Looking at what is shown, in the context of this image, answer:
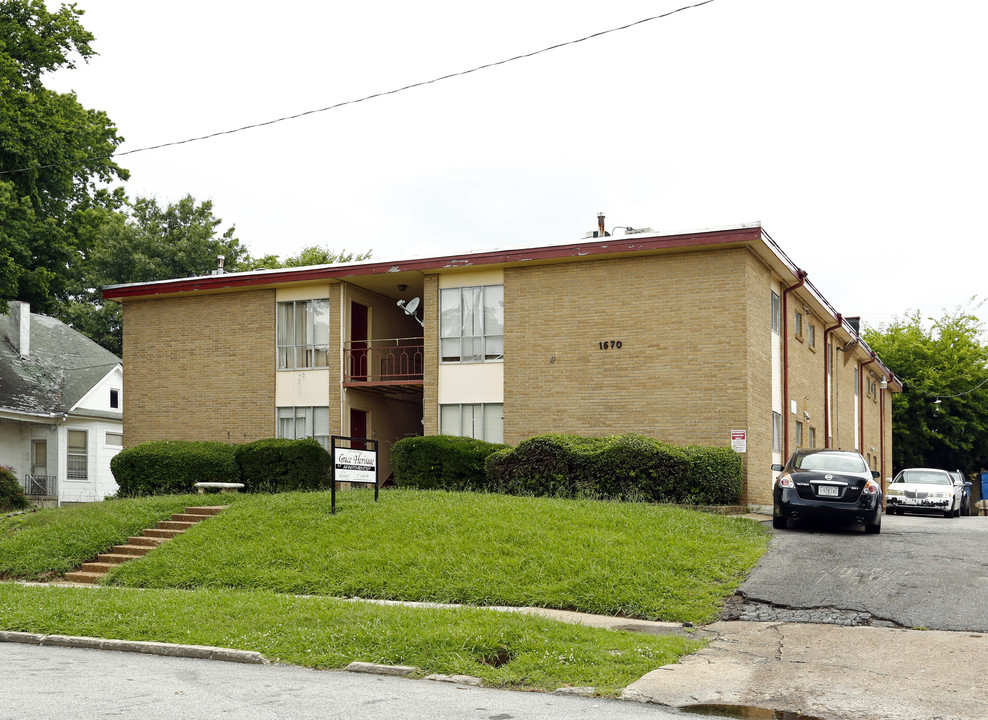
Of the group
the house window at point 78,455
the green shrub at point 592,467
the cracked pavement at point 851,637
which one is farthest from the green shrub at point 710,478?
the house window at point 78,455

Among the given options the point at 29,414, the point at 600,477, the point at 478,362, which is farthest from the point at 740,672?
the point at 29,414

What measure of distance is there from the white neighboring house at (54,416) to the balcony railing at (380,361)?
13452 millimetres

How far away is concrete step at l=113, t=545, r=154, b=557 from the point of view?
16.7 meters

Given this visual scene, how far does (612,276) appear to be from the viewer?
890 inches

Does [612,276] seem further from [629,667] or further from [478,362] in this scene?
[629,667]

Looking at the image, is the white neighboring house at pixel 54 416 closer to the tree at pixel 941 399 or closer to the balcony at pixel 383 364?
the balcony at pixel 383 364

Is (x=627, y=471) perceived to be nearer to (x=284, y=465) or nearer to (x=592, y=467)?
(x=592, y=467)

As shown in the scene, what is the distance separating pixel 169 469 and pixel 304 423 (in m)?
3.72

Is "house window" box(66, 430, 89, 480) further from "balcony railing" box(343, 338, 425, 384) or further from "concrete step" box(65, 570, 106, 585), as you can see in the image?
"concrete step" box(65, 570, 106, 585)

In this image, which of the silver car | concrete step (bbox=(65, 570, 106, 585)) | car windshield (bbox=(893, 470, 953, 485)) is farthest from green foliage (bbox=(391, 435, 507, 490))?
car windshield (bbox=(893, 470, 953, 485))

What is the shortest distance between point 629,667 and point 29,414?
29.6 metres

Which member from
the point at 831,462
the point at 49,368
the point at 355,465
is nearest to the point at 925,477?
the point at 831,462

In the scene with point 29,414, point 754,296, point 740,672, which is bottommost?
point 740,672

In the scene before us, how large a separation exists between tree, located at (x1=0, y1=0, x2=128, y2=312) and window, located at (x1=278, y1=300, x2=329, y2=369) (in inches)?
334
